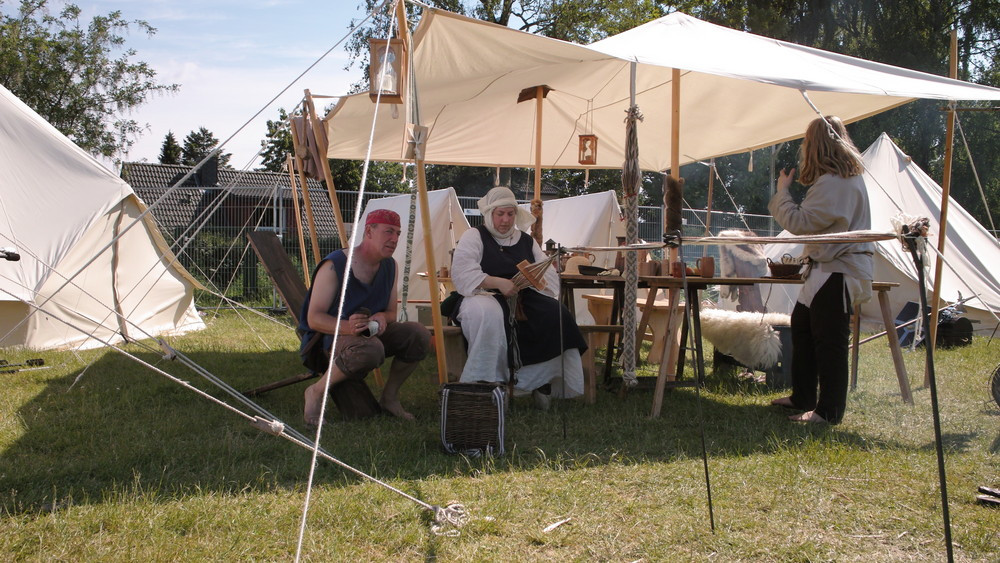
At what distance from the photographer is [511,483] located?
255 centimetres

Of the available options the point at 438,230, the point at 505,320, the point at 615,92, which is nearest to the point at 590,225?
the point at 438,230

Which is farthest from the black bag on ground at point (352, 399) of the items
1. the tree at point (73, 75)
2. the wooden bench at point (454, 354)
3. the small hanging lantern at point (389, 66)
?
the tree at point (73, 75)

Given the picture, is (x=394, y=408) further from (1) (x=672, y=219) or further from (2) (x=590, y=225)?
(2) (x=590, y=225)

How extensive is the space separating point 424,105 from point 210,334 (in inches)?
134

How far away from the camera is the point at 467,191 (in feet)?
91.7

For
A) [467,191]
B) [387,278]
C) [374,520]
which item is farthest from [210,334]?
[467,191]

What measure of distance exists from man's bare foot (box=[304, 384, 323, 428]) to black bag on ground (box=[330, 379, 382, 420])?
0.28 feet

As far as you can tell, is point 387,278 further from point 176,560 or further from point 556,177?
point 556,177

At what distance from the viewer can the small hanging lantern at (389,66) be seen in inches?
124

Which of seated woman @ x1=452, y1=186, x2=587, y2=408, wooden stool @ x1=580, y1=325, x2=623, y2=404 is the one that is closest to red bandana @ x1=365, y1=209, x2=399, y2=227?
seated woman @ x1=452, y1=186, x2=587, y2=408

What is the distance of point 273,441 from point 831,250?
2.60 m

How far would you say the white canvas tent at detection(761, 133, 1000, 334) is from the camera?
698 cm

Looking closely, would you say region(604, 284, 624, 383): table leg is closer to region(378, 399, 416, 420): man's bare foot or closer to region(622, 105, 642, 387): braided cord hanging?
region(622, 105, 642, 387): braided cord hanging

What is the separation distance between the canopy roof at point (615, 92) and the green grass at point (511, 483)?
4.74ft
